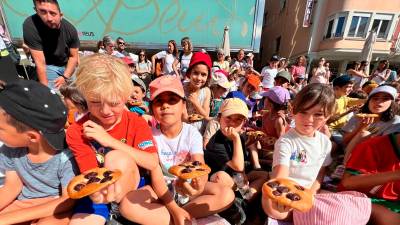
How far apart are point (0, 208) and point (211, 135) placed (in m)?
1.63

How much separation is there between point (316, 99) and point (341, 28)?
16057 mm

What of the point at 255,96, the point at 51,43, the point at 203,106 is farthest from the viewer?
the point at 255,96

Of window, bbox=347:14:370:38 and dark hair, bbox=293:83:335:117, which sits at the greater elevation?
window, bbox=347:14:370:38

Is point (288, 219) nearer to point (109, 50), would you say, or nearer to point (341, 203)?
point (341, 203)

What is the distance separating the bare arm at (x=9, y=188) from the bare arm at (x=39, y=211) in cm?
11

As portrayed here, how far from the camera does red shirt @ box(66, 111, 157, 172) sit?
1381mm

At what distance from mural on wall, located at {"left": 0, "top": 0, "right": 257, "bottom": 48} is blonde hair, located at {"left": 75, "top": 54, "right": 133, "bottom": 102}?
32.2 ft

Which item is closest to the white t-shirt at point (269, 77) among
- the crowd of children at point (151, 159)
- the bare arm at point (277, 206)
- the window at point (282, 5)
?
the crowd of children at point (151, 159)

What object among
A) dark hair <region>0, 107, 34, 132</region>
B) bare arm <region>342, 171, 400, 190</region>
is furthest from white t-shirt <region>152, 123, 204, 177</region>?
bare arm <region>342, 171, 400, 190</region>

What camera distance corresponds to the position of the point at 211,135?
7.13 ft

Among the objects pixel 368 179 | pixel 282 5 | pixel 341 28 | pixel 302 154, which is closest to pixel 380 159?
pixel 368 179

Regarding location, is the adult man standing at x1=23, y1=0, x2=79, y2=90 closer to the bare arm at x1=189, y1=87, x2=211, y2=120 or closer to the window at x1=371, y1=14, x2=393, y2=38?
the bare arm at x1=189, y1=87, x2=211, y2=120

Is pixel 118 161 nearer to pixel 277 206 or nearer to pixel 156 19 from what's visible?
pixel 277 206

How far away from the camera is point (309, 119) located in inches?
67.4
